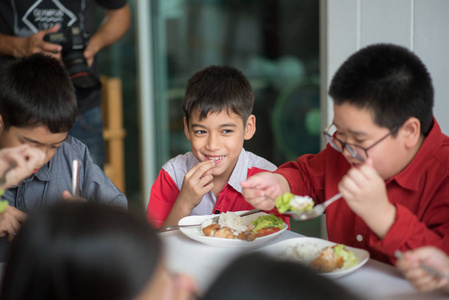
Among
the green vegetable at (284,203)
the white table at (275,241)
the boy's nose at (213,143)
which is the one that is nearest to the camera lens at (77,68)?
the boy's nose at (213,143)

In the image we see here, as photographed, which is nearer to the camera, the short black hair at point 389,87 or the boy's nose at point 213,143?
the short black hair at point 389,87

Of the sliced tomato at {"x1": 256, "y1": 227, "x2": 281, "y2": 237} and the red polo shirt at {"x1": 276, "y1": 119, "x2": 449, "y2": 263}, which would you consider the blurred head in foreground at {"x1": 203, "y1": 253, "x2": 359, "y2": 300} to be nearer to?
the red polo shirt at {"x1": 276, "y1": 119, "x2": 449, "y2": 263}

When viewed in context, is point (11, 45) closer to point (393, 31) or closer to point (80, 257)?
point (393, 31)

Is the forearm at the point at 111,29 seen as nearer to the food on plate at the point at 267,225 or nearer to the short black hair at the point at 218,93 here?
the short black hair at the point at 218,93

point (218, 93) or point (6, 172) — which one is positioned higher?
point (218, 93)

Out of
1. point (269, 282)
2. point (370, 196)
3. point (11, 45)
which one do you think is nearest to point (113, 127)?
point (11, 45)

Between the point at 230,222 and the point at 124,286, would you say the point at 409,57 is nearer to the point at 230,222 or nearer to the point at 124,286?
the point at 230,222

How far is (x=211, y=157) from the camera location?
69.2 inches

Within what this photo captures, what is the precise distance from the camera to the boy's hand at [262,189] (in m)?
1.38

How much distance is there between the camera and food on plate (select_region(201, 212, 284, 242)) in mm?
1328

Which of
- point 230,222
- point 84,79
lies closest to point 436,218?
→ point 230,222

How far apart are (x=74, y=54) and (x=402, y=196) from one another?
54.0 inches

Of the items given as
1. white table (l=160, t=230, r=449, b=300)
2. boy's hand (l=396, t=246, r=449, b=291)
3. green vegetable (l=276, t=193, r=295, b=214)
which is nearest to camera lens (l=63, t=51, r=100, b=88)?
white table (l=160, t=230, r=449, b=300)

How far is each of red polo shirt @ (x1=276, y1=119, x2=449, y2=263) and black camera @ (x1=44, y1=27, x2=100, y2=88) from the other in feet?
3.03
